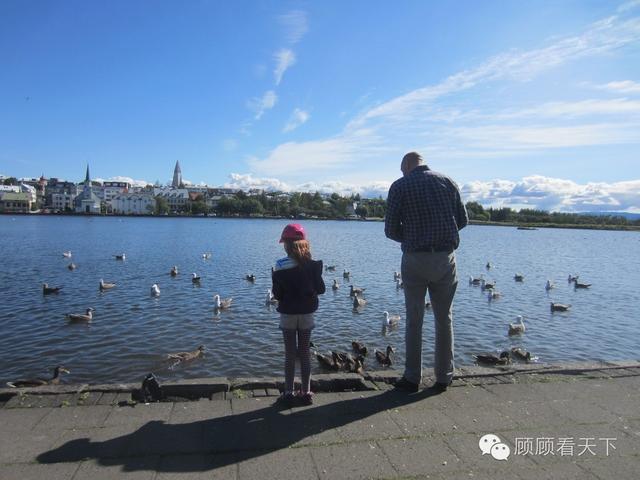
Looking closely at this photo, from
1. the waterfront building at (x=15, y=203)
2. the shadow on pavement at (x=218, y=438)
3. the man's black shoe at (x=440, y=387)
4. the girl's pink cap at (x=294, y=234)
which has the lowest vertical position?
the shadow on pavement at (x=218, y=438)

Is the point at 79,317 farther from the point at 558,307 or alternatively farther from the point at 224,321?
the point at 558,307

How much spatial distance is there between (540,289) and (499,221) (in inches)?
6310

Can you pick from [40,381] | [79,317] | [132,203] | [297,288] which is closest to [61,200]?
[132,203]

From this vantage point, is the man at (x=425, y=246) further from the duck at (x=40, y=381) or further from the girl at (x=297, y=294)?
the duck at (x=40, y=381)

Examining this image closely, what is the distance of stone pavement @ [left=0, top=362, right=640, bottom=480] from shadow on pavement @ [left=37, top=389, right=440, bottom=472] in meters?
0.01

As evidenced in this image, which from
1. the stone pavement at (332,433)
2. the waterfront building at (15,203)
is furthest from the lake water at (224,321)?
the waterfront building at (15,203)

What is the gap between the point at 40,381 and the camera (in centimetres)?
785

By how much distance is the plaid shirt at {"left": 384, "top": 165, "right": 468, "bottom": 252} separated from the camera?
5137 mm

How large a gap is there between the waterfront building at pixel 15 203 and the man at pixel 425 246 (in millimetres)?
169768

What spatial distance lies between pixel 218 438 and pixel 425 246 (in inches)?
115

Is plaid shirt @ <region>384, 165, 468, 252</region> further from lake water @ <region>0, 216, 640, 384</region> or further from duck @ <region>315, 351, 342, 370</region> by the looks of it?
lake water @ <region>0, 216, 640, 384</region>

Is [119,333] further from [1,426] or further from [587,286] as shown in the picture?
[587,286]

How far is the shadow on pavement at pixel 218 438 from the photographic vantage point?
12.2 feet

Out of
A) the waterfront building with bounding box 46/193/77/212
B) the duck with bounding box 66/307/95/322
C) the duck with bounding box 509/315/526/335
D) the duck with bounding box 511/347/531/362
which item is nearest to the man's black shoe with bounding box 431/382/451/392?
the duck with bounding box 511/347/531/362
